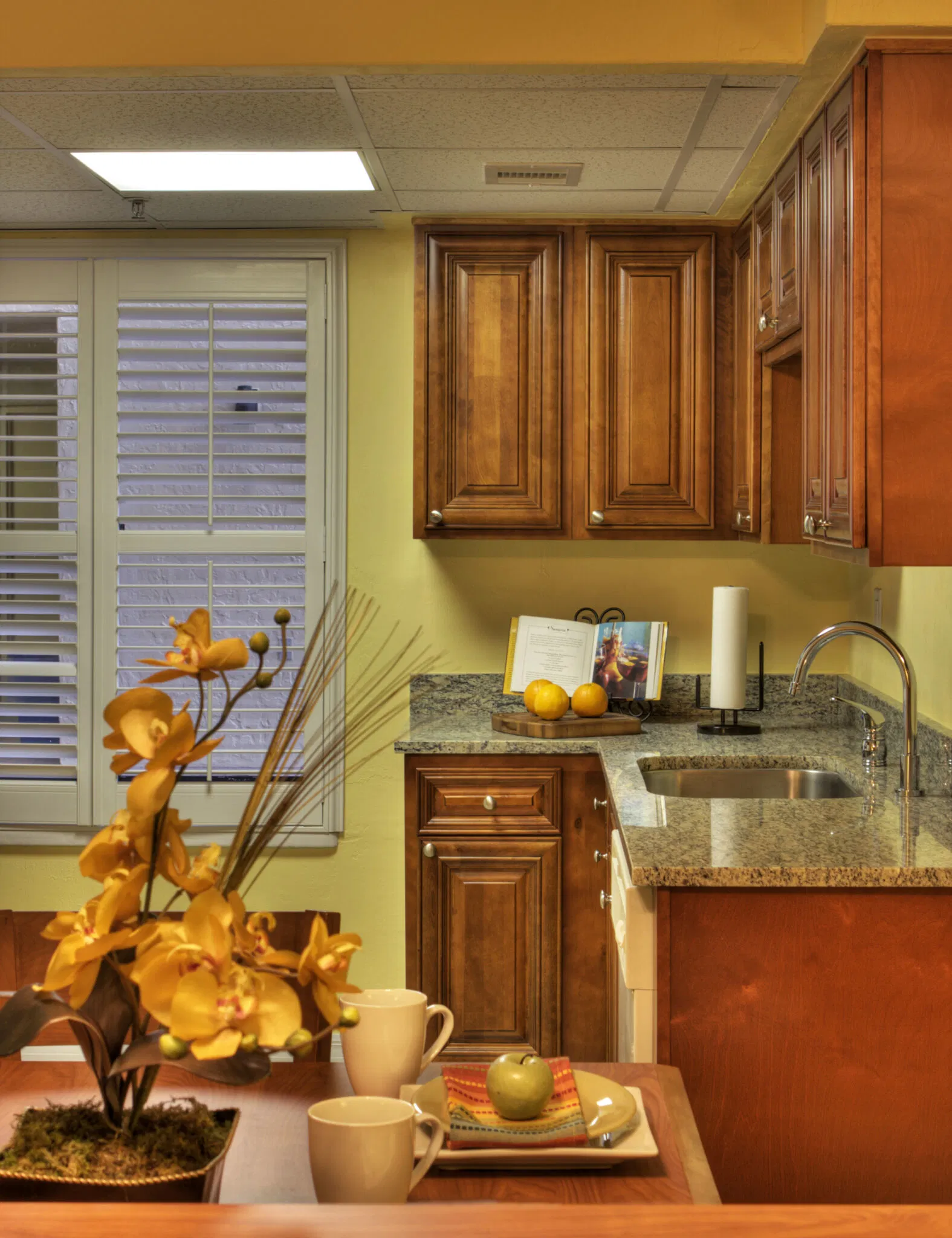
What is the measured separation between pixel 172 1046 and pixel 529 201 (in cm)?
272

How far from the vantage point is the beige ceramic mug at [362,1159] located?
0.94 m

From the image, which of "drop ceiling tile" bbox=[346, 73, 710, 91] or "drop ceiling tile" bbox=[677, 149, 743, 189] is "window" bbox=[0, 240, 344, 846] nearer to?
"drop ceiling tile" bbox=[677, 149, 743, 189]

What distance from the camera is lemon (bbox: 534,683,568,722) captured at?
323cm

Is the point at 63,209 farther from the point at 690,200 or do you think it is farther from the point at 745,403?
the point at 745,403

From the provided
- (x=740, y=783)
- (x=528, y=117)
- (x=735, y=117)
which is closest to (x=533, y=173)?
(x=528, y=117)

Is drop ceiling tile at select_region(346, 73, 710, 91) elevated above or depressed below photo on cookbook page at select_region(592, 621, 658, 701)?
above

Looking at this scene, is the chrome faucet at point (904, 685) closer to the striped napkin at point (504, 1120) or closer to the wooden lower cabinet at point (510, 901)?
the wooden lower cabinet at point (510, 901)

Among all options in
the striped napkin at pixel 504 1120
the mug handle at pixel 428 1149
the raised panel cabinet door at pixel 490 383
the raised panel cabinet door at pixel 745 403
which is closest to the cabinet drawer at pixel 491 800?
the raised panel cabinet door at pixel 490 383

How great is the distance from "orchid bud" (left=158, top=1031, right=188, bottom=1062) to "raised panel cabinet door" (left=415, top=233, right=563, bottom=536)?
2.58 meters

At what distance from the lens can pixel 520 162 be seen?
2.80 metres

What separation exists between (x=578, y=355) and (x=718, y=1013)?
1.95 m

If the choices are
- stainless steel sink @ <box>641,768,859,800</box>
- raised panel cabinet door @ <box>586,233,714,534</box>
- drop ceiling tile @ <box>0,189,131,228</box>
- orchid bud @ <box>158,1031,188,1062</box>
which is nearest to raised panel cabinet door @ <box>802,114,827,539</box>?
stainless steel sink @ <box>641,768,859,800</box>

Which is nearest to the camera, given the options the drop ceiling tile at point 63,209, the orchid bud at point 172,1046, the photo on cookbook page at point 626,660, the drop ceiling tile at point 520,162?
the orchid bud at point 172,1046

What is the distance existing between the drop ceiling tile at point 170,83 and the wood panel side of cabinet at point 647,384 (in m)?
1.18
